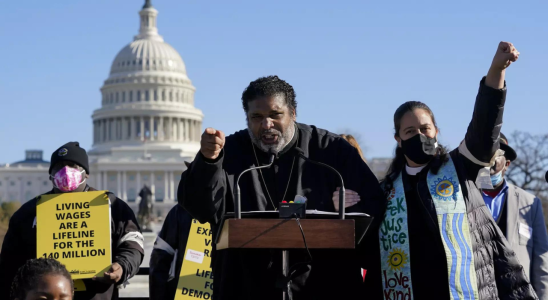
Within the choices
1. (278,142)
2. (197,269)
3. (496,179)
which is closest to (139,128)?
(197,269)

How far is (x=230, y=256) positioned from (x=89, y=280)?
220cm

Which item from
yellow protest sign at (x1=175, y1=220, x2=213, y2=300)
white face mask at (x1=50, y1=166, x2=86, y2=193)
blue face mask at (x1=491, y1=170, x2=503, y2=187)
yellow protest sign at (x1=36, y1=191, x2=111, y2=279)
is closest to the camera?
yellow protest sign at (x1=36, y1=191, x2=111, y2=279)

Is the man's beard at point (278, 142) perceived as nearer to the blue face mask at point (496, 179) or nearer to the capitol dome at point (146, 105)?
the blue face mask at point (496, 179)

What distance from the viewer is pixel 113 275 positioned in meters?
6.58

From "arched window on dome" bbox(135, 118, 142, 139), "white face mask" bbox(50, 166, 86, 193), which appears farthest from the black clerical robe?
"arched window on dome" bbox(135, 118, 142, 139)

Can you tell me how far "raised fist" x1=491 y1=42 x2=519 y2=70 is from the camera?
4.89 meters

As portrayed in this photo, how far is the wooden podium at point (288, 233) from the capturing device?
14.4 feet

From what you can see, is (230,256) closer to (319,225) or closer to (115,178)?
(319,225)

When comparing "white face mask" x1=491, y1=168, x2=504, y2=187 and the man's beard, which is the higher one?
the man's beard

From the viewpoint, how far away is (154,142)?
122 metres

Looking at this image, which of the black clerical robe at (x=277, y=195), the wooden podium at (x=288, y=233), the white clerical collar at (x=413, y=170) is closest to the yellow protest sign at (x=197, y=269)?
the black clerical robe at (x=277, y=195)

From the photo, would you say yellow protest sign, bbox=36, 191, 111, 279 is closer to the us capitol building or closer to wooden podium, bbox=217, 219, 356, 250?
wooden podium, bbox=217, 219, 356, 250

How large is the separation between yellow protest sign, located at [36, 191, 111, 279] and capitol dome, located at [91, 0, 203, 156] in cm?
11350

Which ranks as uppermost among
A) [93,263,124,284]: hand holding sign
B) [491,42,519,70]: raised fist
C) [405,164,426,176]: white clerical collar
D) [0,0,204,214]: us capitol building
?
[0,0,204,214]: us capitol building
